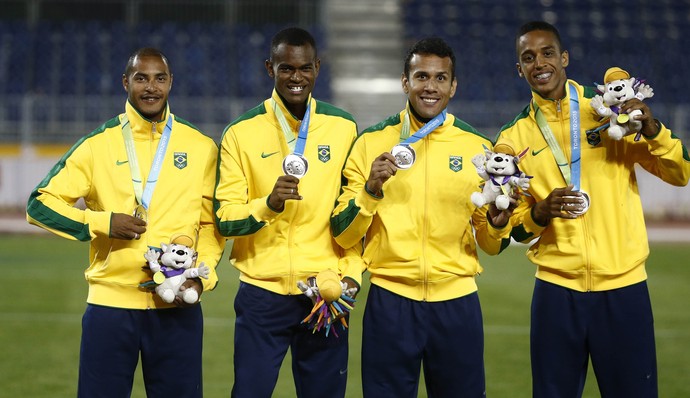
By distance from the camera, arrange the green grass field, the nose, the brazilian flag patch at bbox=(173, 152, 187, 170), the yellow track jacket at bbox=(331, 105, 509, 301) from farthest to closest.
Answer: the green grass field, the brazilian flag patch at bbox=(173, 152, 187, 170), the nose, the yellow track jacket at bbox=(331, 105, 509, 301)

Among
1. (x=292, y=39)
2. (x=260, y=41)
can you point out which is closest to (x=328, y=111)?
(x=292, y=39)

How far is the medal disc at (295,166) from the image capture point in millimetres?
4309

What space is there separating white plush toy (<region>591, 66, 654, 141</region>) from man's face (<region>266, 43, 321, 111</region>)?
1.33m

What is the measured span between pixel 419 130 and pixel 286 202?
0.70 meters

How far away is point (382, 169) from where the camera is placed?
166 inches

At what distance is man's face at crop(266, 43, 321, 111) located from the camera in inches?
181

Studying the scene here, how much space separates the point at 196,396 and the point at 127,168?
44.8 inches

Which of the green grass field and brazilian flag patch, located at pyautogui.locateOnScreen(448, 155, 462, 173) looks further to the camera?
the green grass field

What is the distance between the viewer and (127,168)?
467 cm

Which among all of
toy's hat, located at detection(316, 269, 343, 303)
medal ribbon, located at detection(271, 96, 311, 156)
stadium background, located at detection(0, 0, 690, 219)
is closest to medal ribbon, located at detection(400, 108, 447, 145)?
medal ribbon, located at detection(271, 96, 311, 156)

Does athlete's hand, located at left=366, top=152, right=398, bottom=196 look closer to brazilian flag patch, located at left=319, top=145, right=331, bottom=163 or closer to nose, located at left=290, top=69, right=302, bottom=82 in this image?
brazilian flag patch, located at left=319, top=145, right=331, bottom=163

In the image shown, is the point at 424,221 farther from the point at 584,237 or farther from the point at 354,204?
the point at 584,237

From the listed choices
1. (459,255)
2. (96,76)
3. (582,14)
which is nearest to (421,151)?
(459,255)

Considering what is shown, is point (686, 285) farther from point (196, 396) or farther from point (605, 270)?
point (196, 396)
